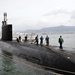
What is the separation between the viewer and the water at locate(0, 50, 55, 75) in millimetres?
12656

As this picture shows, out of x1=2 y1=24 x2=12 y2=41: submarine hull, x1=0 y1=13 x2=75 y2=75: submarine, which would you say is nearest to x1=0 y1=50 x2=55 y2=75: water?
x1=0 y1=13 x2=75 y2=75: submarine

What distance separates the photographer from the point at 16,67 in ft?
47.7

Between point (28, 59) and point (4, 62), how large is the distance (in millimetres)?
3177

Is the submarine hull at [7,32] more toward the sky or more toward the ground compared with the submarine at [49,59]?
more toward the sky

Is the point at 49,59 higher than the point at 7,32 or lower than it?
lower

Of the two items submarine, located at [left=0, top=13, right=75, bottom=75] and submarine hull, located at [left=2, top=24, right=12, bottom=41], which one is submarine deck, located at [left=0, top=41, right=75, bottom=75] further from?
submarine hull, located at [left=2, top=24, right=12, bottom=41]

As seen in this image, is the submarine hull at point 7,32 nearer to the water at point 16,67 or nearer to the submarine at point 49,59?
the submarine at point 49,59

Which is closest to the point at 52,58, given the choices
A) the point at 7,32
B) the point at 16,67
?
the point at 16,67

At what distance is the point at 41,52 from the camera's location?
14336 mm

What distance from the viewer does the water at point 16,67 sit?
12.7 m

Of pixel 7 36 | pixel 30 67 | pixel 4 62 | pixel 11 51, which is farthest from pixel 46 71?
pixel 7 36

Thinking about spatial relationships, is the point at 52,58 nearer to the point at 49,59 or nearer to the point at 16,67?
the point at 49,59

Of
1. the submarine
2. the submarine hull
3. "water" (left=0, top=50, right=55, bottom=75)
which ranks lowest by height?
"water" (left=0, top=50, right=55, bottom=75)

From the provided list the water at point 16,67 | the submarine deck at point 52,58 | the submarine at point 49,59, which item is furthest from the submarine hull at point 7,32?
the submarine deck at point 52,58
